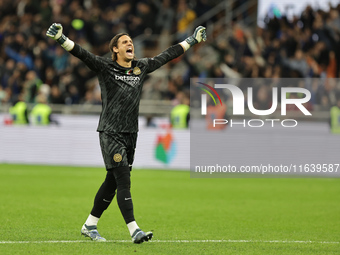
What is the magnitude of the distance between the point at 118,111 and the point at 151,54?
648 inches

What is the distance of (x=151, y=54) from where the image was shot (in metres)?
24.0

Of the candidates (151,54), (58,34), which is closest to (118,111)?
(58,34)

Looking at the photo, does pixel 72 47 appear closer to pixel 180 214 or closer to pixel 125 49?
pixel 125 49

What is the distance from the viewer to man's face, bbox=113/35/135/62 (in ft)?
25.3

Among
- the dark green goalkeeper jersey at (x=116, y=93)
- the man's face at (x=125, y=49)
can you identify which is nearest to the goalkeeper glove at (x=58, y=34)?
the dark green goalkeeper jersey at (x=116, y=93)

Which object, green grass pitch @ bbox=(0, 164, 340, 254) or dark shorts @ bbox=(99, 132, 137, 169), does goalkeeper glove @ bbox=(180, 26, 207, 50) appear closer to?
dark shorts @ bbox=(99, 132, 137, 169)

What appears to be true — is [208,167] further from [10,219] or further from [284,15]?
[10,219]

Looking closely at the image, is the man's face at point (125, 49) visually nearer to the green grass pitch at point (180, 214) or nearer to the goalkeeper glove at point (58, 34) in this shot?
the goalkeeper glove at point (58, 34)

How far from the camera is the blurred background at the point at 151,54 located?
1912 cm

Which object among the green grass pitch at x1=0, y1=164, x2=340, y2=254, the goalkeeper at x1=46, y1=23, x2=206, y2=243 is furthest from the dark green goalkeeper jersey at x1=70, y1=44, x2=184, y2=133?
the green grass pitch at x1=0, y1=164, x2=340, y2=254

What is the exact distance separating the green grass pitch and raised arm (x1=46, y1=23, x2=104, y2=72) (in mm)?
1958

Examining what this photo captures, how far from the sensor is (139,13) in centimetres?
2428

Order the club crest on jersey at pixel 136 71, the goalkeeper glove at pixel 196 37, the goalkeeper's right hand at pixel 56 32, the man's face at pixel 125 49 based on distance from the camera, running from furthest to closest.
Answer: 1. the goalkeeper glove at pixel 196 37
2. the club crest on jersey at pixel 136 71
3. the man's face at pixel 125 49
4. the goalkeeper's right hand at pixel 56 32

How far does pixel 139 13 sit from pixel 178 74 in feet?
10.3
